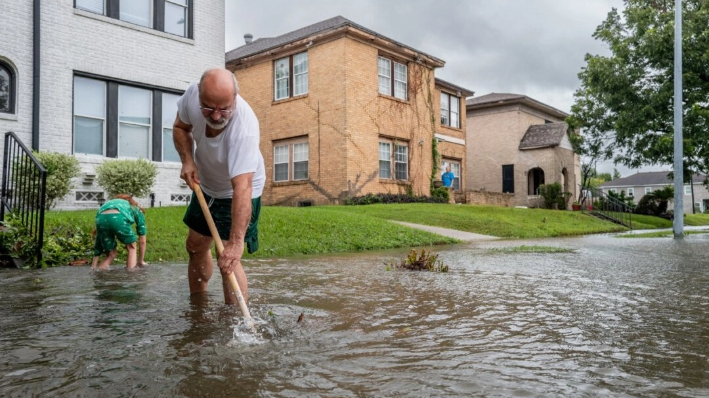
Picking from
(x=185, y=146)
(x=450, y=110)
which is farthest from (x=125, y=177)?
(x=450, y=110)

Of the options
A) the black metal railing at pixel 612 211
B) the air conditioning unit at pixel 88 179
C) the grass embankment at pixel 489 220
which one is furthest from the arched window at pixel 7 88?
the black metal railing at pixel 612 211

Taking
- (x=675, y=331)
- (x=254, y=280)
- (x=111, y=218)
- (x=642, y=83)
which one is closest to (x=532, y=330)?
(x=675, y=331)

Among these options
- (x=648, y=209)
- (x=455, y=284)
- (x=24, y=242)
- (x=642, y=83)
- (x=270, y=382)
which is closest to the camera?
(x=270, y=382)

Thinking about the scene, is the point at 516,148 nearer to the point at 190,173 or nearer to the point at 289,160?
the point at 289,160

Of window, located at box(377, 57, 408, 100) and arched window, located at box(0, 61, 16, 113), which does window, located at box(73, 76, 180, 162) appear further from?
window, located at box(377, 57, 408, 100)

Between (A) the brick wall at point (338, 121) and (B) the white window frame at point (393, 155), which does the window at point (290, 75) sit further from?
(B) the white window frame at point (393, 155)

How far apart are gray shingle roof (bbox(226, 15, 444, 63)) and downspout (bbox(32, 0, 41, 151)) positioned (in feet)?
32.3

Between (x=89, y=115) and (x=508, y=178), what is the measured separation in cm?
2421

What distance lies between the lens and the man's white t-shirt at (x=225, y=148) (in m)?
3.24

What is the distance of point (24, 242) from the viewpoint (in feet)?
23.3

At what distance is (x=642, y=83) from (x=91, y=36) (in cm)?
2052

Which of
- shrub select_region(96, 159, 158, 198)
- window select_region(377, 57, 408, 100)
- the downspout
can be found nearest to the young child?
shrub select_region(96, 159, 158, 198)

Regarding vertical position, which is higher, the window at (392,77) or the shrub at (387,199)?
the window at (392,77)

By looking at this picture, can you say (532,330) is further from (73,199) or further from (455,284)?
(73,199)
